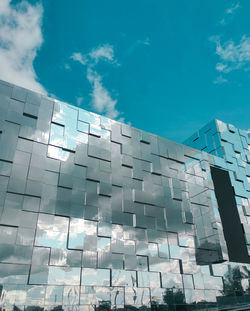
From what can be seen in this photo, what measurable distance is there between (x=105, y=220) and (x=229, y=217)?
13749 mm

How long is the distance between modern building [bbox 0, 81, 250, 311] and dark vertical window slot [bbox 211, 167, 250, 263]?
12 centimetres

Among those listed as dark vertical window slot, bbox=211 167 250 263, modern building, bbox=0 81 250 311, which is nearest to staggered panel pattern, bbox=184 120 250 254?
dark vertical window slot, bbox=211 167 250 263

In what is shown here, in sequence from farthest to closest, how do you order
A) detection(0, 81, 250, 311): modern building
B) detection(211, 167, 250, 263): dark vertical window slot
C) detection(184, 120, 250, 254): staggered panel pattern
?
detection(184, 120, 250, 254): staggered panel pattern, detection(211, 167, 250, 263): dark vertical window slot, detection(0, 81, 250, 311): modern building

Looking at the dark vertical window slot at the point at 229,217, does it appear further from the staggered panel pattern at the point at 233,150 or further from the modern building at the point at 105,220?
the staggered panel pattern at the point at 233,150

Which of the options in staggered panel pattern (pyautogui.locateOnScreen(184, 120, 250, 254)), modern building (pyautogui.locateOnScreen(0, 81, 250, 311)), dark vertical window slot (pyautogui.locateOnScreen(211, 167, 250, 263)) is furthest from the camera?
staggered panel pattern (pyautogui.locateOnScreen(184, 120, 250, 254))

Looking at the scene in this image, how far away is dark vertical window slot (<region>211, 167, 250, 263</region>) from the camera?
24234mm

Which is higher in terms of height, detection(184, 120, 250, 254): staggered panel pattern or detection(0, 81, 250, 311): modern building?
detection(184, 120, 250, 254): staggered panel pattern

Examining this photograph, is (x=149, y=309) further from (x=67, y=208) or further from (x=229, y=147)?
(x=229, y=147)

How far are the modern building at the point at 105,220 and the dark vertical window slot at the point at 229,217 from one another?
0.12 m

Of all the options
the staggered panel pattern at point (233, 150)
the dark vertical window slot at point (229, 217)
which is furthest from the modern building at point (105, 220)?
the staggered panel pattern at point (233, 150)

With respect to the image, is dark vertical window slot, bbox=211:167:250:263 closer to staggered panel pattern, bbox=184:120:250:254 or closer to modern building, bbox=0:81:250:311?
modern building, bbox=0:81:250:311

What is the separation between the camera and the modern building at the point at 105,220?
15.7 metres

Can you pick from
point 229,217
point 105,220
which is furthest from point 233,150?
point 105,220

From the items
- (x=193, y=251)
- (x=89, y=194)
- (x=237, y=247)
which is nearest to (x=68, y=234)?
(x=89, y=194)
